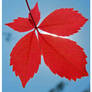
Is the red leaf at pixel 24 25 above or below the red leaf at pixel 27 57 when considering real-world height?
above

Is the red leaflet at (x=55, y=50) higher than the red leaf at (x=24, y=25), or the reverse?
the red leaf at (x=24, y=25)

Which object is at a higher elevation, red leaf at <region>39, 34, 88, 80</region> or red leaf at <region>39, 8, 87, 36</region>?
red leaf at <region>39, 8, 87, 36</region>

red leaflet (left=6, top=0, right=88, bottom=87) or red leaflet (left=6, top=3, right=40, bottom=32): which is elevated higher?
red leaflet (left=6, top=3, right=40, bottom=32)

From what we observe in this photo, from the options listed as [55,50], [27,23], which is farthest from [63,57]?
[27,23]

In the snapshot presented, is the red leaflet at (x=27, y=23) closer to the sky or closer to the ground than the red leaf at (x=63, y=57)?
closer to the sky

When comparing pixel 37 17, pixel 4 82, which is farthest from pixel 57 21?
pixel 4 82

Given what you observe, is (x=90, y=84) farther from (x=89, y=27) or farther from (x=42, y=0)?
(x=42, y=0)
